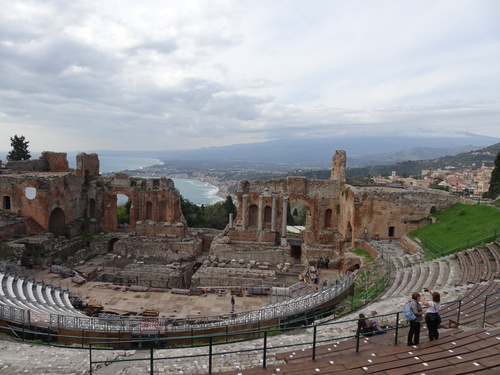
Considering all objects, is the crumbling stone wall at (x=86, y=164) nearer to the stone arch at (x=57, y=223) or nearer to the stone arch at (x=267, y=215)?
the stone arch at (x=57, y=223)

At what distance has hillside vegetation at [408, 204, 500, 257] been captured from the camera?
1980 cm

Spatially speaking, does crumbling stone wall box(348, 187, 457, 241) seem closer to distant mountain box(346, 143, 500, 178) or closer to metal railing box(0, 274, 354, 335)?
metal railing box(0, 274, 354, 335)

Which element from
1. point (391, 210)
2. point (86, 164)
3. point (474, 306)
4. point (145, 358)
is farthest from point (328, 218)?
point (145, 358)

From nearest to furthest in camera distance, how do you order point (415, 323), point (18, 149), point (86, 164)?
1. point (415, 323)
2. point (86, 164)
3. point (18, 149)

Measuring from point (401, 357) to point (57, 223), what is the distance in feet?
104

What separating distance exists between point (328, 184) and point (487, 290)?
63.5 feet

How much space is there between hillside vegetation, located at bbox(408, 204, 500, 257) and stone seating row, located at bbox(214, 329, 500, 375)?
39.4 ft

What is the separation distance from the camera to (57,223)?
32438mm

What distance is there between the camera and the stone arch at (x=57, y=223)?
32.2 m

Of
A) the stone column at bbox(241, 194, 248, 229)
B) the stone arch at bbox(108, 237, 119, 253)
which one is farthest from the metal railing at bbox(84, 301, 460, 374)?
the stone arch at bbox(108, 237, 119, 253)

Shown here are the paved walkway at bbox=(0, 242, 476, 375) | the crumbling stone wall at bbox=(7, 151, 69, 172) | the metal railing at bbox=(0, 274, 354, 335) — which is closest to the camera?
the paved walkway at bbox=(0, 242, 476, 375)

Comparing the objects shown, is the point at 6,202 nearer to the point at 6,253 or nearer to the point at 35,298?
the point at 6,253

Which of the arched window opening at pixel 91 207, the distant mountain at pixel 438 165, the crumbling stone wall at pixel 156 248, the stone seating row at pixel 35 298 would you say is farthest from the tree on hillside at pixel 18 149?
the distant mountain at pixel 438 165

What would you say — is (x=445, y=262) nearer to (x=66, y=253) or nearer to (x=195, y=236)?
(x=195, y=236)
